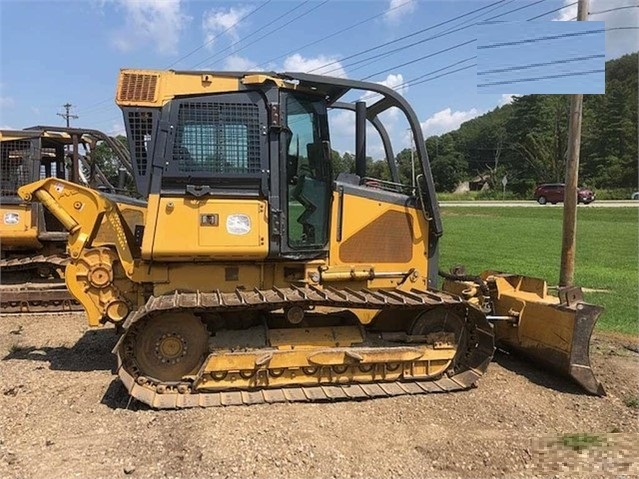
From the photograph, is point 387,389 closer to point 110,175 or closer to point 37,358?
point 37,358

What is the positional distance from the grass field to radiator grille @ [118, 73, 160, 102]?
22.7 ft

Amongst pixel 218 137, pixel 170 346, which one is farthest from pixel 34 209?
pixel 170 346

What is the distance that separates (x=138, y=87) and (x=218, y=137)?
90cm

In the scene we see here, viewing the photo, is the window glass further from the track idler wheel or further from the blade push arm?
the blade push arm

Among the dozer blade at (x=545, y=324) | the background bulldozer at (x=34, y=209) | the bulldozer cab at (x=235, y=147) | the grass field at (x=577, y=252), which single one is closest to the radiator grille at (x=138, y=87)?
the bulldozer cab at (x=235, y=147)

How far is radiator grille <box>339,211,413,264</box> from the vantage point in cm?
643

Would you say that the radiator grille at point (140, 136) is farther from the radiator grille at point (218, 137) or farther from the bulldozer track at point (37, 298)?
the bulldozer track at point (37, 298)

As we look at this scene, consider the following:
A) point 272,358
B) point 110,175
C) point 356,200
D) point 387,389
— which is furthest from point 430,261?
point 110,175

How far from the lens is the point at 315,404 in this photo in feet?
18.2

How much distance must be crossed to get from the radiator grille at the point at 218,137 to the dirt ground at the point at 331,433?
2.29 metres

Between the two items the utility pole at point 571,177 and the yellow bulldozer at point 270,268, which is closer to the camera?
the yellow bulldozer at point 270,268

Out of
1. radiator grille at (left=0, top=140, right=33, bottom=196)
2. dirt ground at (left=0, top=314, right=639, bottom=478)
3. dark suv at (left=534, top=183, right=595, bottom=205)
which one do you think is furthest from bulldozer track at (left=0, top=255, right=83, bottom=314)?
dark suv at (left=534, top=183, right=595, bottom=205)

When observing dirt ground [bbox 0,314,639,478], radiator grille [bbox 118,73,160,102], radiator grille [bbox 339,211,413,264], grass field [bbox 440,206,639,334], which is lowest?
dirt ground [bbox 0,314,639,478]

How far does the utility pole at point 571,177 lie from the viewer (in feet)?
29.1
